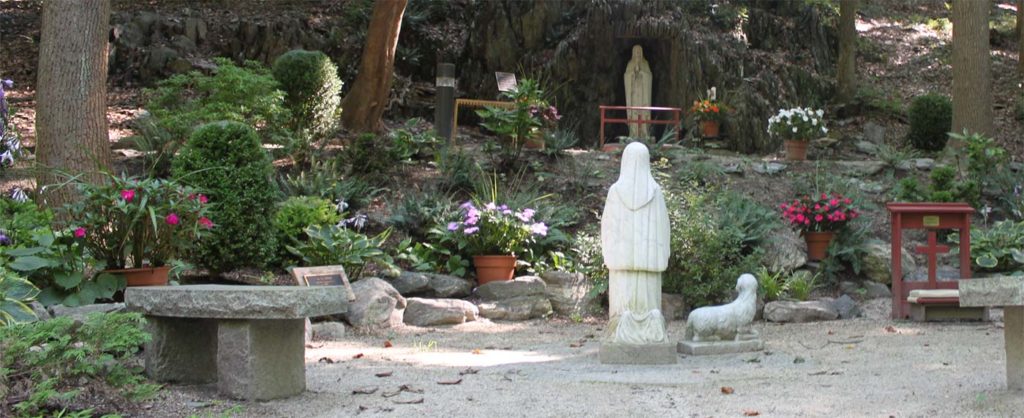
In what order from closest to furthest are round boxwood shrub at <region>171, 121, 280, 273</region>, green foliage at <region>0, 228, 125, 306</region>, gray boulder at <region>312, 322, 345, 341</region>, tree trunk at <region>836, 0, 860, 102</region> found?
green foliage at <region>0, 228, 125, 306</region> < gray boulder at <region>312, 322, 345, 341</region> < round boxwood shrub at <region>171, 121, 280, 273</region> < tree trunk at <region>836, 0, 860, 102</region>

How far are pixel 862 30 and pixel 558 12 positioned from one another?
9507 millimetres

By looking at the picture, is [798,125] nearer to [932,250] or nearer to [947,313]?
[932,250]

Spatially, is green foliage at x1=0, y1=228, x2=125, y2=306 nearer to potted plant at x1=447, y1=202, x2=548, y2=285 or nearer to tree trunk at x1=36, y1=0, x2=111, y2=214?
tree trunk at x1=36, y1=0, x2=111, y2=214

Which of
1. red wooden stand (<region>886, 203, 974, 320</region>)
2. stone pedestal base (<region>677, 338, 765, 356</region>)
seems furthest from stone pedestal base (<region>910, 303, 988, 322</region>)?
stone pedestal base (<region>677, 338, 765, 356</region>)

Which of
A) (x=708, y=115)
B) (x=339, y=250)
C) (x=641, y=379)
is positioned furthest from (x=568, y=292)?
(x=708, y=115)

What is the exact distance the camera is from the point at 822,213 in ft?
38.8

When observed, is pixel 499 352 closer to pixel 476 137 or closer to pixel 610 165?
pixel 610 165

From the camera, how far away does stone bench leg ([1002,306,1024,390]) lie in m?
5.91

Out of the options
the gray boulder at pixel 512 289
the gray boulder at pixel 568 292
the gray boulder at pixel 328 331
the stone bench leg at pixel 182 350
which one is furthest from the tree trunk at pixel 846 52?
the stone bench leg at pixel 182 350

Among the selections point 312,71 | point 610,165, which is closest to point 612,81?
Answer: point 610,165

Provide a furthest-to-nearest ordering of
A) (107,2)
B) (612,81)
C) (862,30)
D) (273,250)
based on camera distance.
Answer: (862,30)
(612,81)
(107,2)
(273,250)

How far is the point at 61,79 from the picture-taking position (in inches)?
413

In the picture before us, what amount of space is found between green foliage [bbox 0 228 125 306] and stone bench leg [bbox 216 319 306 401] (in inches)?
86.8

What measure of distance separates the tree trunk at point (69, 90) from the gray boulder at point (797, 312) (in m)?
6.81
